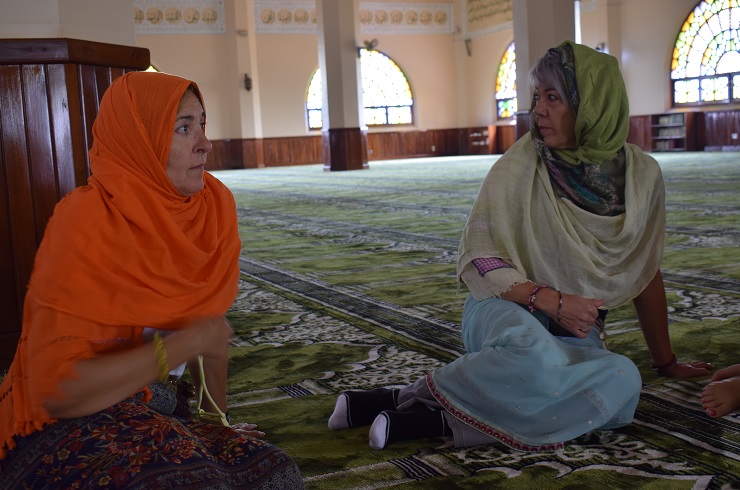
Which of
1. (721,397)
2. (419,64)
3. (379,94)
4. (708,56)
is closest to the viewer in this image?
(721,397)

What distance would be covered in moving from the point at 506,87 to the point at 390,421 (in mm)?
18156

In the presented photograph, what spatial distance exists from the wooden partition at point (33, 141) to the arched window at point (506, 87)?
16.9m

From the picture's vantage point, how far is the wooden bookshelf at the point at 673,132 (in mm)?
15430

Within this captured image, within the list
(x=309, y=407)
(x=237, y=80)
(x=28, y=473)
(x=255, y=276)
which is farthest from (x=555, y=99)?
(x=237, y=80)

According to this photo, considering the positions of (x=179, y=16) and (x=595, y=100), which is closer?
(x=595, y=100)

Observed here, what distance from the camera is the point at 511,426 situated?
176 cm

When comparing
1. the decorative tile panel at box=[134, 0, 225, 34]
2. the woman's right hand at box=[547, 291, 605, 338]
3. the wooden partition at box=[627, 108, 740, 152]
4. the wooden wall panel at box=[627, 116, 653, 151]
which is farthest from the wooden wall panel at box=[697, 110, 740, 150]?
the woman's right hand at box=[547, 291, 605, 338]

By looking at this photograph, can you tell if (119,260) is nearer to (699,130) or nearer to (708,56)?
(708,56)

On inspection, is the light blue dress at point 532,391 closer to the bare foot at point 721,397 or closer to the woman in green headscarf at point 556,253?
the woman in green headscarf at point 556,253

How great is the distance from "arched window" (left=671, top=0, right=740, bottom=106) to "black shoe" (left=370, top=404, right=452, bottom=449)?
13987 mm

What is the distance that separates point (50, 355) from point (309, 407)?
890 millimetres

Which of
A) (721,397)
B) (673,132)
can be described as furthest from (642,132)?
(721,397)

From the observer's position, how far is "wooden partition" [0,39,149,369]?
103 inches

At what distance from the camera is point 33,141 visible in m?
2.66
